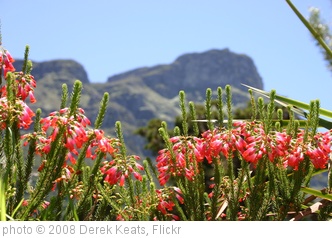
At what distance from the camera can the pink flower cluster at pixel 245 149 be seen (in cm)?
278

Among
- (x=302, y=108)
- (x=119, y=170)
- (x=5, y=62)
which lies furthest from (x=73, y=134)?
(x=302, y=108)

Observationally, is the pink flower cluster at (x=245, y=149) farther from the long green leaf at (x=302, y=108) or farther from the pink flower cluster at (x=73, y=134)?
the long green leaf at (x=302, y=108)

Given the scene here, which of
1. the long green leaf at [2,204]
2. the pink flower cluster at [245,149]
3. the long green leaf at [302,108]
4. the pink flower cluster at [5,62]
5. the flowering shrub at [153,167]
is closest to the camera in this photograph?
the long green leaf at [2,204]

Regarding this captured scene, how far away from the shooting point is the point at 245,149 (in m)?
2.94

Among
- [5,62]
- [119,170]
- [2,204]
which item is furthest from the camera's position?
[5,62]

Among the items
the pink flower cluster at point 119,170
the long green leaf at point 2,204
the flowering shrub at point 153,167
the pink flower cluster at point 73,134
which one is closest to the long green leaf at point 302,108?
the flowering shrub at point 153,167

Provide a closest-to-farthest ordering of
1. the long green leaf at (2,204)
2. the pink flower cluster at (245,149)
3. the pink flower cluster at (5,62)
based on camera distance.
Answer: the long green leaf at (2,204)
the pink flower cluster at (245,149)
the pink flower cluster at (5,62)

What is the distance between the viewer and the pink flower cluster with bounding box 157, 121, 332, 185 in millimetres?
2775

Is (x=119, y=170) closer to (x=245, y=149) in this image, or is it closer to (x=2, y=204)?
(x=245, y=149)

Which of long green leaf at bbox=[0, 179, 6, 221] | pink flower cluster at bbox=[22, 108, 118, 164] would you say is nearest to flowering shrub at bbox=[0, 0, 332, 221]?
pink flower cluster at bbox=[22, 108, 118, 164]

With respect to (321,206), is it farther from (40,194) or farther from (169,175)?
(40,194)

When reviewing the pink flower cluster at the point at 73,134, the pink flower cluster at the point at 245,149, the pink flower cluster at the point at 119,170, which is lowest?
the pink flower cluster at the point at 119,170

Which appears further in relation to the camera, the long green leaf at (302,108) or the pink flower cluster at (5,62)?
the long green leaf at (302,108)

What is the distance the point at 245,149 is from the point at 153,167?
572 millimetres
